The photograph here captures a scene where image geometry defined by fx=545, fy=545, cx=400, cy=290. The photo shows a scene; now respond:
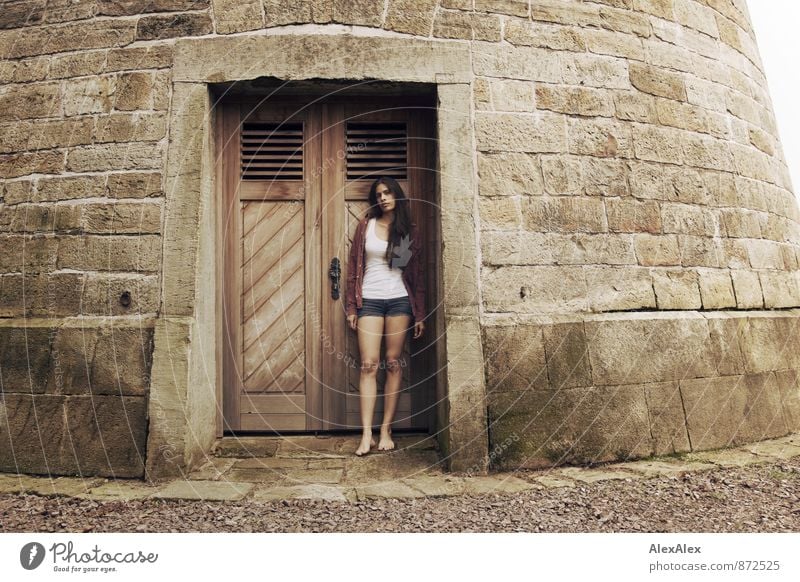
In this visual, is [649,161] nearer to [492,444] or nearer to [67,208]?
[492,444]

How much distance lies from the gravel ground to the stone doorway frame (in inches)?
19.1

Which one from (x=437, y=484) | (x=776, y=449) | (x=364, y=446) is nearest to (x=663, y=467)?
(x=776, y=449)


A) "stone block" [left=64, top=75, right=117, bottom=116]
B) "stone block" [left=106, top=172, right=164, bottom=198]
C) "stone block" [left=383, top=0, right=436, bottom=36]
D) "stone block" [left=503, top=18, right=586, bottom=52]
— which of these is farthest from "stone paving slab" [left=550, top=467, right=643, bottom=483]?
"stone block" [left=64, top=75, right=117, bottom=116]

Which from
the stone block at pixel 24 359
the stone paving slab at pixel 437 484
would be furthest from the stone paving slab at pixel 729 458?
the stone block at pixel 24 359

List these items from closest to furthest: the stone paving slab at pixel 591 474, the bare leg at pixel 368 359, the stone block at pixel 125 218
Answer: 1. the stone paving slab at pixel 591 474
2. the stone block at pixel 125 218
3. the bare leg at pixel 368 359

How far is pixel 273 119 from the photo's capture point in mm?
4094

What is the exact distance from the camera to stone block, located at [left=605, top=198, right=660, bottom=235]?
383 cm

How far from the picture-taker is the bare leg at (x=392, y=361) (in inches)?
151

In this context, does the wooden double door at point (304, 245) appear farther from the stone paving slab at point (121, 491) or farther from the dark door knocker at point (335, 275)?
the stone paving slab at point (121, 491)

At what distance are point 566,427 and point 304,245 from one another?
7.40 feet

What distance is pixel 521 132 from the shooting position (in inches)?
148

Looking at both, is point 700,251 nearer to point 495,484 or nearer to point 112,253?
point 495,484

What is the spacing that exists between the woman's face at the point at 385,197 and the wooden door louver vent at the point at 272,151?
Result: 0.65m

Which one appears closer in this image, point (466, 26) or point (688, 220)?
point (466, 26)
